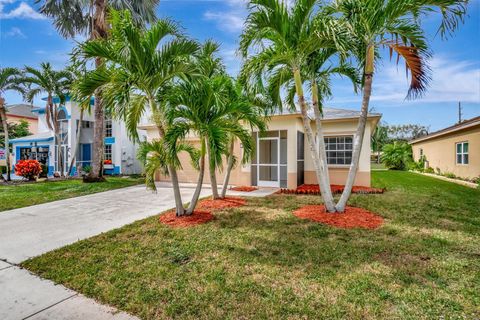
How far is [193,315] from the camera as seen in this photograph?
2807 mm

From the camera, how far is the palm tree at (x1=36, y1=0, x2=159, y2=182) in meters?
13.4

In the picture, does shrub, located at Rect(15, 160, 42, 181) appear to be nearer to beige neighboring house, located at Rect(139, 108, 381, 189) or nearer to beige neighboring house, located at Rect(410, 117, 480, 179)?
beige neighboring house, located at Rect(139, 108, 381, 189)

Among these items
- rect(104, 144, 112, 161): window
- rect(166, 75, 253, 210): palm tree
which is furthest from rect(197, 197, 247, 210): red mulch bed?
rect(104, 144, 112, 161): window

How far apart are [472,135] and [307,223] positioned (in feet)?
51.7

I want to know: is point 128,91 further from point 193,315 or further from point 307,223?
point 307,223

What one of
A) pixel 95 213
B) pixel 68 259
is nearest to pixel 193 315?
pixel 68 259

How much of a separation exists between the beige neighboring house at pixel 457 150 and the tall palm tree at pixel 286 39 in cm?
1347

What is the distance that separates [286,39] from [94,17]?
12306 mm

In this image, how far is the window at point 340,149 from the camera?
A: 12258 mm

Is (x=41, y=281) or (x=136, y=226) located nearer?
(x=41, y=281)

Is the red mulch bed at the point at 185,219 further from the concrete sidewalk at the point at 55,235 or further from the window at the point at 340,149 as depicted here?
the window at the point at 340,149

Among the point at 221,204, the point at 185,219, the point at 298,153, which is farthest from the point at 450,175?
the point at 185,219

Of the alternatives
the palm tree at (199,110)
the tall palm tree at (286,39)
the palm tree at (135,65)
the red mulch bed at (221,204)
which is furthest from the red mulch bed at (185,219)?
the tall palm tree at (286,39)

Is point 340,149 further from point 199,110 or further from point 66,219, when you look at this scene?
point 66,219
